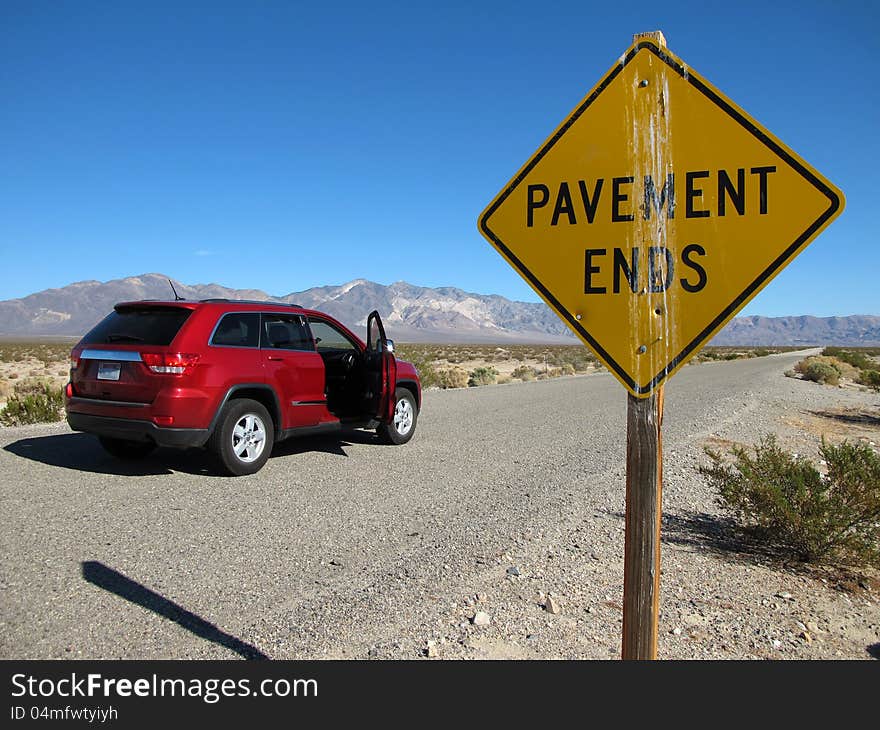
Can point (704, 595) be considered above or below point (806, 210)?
below

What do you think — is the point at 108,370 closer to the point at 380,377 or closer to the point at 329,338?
the point at 329,338

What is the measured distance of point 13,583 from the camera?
4.61m

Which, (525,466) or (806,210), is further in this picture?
(525,466)

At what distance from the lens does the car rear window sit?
720 centimetres

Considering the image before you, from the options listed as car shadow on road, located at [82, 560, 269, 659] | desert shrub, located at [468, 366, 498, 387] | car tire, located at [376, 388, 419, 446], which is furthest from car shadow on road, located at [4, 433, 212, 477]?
desert shrub, located at [468, 366, 498, 387]

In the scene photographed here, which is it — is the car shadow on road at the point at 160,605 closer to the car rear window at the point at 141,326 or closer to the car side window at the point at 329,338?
the car rear window at the point at 141,326

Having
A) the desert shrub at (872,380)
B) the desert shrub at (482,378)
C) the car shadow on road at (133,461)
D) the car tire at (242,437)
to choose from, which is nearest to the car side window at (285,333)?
the car tire at (242,437)

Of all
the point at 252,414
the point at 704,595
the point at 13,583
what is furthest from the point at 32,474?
the point at 704,595

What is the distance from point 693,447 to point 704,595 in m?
5.94

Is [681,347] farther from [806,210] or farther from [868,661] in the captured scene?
[868,661]

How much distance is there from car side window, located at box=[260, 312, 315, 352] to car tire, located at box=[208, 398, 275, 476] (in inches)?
30.5

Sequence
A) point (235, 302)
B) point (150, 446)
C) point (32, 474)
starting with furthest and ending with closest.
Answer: point (150, 446) → point (235, 302) → point (32, 474)

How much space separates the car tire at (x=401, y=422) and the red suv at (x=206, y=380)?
849 millimetres

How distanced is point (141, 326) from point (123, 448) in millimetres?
1824
